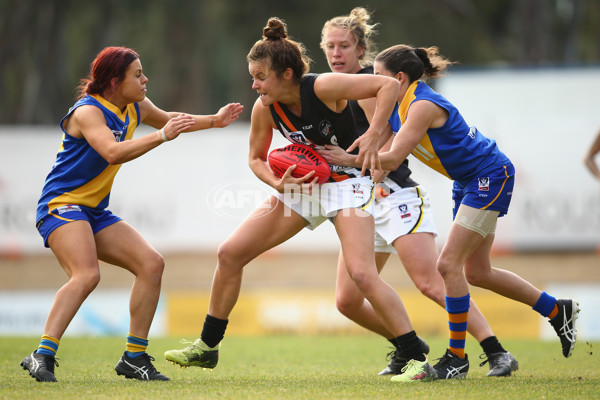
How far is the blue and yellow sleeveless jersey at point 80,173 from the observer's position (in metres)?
5.30

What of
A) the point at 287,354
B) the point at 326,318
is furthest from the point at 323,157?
the point at 326,318

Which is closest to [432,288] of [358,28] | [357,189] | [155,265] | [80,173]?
[357,189]

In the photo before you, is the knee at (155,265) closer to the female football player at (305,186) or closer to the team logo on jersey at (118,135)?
the female football player at (305,186)

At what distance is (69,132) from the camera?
5.33 m

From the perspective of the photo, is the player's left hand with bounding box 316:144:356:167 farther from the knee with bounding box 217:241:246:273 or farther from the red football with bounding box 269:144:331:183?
the knee with bounding box 217:241:246:273

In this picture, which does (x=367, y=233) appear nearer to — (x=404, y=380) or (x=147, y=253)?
(x=404, y=380)

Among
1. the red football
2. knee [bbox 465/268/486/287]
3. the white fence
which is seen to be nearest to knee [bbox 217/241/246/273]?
the red football

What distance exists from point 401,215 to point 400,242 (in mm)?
196

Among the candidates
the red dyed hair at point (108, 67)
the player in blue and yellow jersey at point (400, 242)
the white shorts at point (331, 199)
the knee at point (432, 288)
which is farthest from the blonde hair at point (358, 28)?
the knee at point (432, 288)

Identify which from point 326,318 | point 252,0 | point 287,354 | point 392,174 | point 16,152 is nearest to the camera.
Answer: point 392,174

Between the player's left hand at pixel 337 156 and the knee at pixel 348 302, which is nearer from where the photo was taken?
the player's left hand at pixel 337 156

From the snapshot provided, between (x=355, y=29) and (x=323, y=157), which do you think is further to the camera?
(x=355, y=29)

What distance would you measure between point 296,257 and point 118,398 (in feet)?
37.6

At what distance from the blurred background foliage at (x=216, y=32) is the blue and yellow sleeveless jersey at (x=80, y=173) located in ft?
53.5
